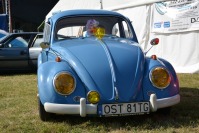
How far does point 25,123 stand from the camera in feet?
14.7

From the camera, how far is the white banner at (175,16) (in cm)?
920

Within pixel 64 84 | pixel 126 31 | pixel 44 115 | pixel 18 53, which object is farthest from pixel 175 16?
pixel 64 84

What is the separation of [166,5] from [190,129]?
21.3ft

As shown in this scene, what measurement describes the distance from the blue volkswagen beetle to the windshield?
2.45 ft

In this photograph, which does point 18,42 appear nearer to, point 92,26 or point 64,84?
point 92,26

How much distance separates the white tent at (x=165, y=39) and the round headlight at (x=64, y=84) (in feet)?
19.0

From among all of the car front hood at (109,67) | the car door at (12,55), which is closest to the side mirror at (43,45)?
the car front hood at (109,67)

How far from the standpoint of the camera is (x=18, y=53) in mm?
10422

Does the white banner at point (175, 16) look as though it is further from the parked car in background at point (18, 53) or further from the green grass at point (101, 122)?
the green grass at point (101, 122)

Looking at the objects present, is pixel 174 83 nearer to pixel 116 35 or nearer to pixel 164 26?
pixel 116 35

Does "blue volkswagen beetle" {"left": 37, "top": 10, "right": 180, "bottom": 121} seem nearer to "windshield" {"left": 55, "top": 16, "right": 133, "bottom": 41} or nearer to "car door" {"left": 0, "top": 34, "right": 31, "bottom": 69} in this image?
"windshield" {"left": 55, "top": 16, "right": 133, "bottom": 41}

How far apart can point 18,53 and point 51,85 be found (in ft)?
21.7

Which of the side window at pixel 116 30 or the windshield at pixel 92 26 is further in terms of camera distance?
the side window at pixel 116 30

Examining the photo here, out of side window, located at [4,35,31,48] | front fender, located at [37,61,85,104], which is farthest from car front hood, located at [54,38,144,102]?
side window, located at [4,35,31,48]
